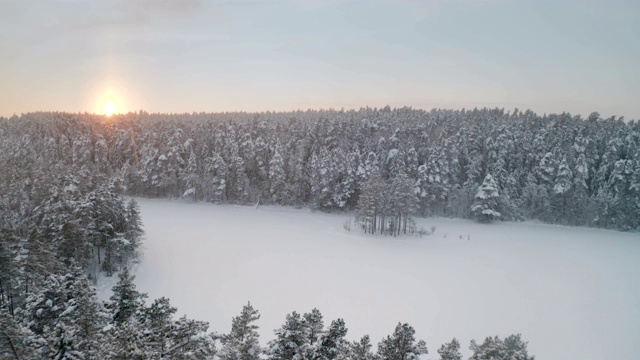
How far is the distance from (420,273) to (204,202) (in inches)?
2189

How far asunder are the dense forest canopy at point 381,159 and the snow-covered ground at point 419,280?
34.5ft

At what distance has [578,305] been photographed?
115ft

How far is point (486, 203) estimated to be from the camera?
71250mm

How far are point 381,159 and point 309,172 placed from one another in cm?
1588

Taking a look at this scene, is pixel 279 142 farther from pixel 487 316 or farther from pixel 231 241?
pixel 487 316

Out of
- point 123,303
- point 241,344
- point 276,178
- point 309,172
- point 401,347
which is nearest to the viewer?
point 401,347

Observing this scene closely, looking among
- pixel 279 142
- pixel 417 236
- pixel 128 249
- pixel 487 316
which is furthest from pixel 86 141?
pixel 487 316

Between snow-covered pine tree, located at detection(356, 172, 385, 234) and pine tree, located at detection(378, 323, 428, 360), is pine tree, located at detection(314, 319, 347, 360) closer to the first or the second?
pine tree, located at detection(378, 323, 428, 360)

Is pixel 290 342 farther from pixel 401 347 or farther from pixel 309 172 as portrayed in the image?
pixel 309 172

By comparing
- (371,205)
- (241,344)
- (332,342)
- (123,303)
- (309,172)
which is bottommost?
(371,205)

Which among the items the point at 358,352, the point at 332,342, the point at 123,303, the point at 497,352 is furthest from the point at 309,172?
the point at 358,352

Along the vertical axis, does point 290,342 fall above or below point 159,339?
above

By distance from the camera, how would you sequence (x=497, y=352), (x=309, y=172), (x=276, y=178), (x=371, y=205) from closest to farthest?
(x=497, y=352) < (x=371, y=205) < (x=309, y=172) < (x=276, y=178)

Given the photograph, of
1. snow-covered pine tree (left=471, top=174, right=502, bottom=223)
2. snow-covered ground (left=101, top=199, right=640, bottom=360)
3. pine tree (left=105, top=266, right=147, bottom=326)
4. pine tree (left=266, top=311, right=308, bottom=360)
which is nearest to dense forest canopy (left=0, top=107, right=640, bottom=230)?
snow-covered pine tree (left=471, top=174, right=502, bottom=223)
